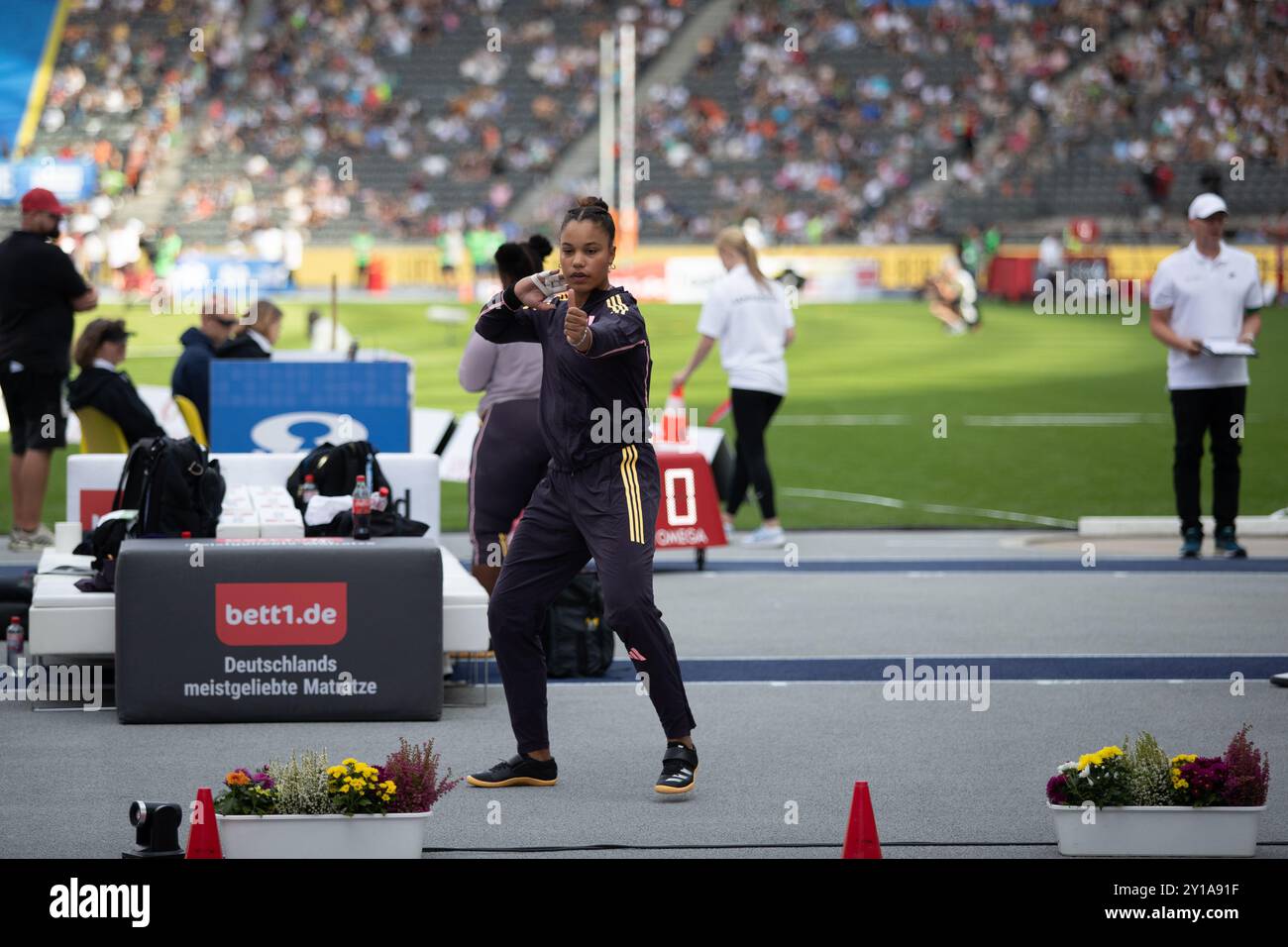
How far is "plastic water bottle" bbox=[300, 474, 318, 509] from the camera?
29.9ft

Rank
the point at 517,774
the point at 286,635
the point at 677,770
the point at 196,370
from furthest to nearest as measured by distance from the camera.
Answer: the point at 196,370
the point at 286,635
the point at 517,774
the point at 677,770

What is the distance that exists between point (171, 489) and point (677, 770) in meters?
2.72

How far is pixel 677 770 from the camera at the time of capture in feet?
21.6

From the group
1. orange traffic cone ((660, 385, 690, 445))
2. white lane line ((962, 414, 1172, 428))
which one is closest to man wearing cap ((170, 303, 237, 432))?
orange traffic cone ((660, 385, 690, 445))

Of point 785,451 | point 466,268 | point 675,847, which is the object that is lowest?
point 675,847

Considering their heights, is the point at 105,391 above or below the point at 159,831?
above

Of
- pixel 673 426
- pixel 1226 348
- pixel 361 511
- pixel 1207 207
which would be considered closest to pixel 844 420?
pixel 673 426

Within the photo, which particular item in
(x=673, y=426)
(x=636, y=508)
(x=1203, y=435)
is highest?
(x=673, y=426)

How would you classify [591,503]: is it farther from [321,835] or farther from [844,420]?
[844,420]

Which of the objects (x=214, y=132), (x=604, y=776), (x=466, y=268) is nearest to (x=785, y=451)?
(x=604, y=776)

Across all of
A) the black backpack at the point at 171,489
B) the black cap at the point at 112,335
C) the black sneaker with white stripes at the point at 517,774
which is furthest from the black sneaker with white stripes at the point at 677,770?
the black cap at the point at 112,335

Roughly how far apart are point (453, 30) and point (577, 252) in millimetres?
46351

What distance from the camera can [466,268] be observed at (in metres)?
45.0

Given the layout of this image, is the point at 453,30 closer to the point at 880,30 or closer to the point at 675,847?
the point at 880,30
